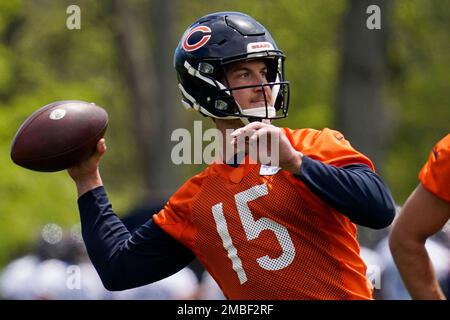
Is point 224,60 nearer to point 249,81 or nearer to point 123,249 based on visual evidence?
point 249,81

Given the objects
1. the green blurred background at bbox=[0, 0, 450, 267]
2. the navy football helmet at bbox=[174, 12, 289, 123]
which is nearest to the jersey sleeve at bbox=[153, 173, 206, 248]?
the navy football helmet at bbox=[174, 12, 289, 123]

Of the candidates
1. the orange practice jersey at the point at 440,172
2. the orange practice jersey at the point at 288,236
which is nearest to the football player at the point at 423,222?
the orange practice jersey at the point at 440,172

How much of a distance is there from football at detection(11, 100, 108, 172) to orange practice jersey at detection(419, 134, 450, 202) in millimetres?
1477

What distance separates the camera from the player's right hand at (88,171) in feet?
18.0

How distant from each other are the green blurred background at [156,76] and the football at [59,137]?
8695 millimetres

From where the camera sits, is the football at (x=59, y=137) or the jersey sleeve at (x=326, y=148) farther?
the football at (x=59, y=137)

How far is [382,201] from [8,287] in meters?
9.45

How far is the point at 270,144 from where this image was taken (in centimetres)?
457

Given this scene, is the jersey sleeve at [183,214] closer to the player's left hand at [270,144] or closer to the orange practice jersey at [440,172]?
the player's left hand at [270,144]

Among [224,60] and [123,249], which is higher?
[224,60]

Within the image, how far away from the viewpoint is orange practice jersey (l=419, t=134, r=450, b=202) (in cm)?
512

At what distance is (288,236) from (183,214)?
58 cm

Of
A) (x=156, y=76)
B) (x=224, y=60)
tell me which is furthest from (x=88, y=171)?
(x=156, y=76)

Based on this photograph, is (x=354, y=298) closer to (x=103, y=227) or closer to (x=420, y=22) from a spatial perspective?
(x=103, y=227)
